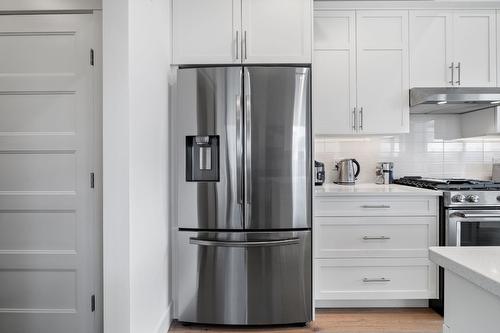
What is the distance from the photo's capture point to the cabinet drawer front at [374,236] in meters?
2.49

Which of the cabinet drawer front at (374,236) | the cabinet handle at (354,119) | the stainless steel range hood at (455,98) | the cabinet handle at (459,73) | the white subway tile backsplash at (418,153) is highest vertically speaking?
the cabinet handle at (459,73)

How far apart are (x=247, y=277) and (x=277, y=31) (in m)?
1.72

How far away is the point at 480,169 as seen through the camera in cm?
318

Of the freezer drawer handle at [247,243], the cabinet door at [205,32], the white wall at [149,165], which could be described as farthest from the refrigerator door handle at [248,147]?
the white wall at [149,165]

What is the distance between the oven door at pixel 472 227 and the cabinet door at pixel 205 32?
1940 millimetres

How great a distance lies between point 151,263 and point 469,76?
Answer: 2.89m

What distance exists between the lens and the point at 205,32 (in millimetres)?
2371

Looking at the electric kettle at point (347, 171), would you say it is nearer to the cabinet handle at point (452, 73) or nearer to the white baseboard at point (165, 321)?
the cabinet handle at point (452, 73)

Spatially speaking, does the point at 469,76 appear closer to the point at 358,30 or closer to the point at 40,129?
the point at 358,30

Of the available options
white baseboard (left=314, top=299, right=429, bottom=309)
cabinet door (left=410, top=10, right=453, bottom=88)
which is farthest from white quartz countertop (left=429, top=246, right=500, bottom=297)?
cabinet door (left=410, top=10, right=453, bottom=88)

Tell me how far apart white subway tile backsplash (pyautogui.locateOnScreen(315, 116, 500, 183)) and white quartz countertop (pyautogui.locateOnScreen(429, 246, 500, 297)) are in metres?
2.30

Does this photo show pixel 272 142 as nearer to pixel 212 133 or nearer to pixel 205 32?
pixel 212 133

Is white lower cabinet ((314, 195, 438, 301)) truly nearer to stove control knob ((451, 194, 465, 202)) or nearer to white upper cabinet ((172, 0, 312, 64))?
stove control knob ((451, 194, 465, 202))

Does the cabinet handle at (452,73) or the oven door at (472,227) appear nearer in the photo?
the oven door at (472,227)
